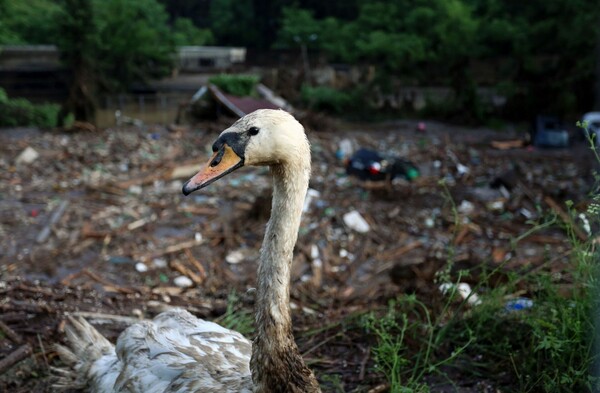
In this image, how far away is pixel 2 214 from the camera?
7.83 meters

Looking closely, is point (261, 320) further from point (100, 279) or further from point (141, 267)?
point (141, 267)

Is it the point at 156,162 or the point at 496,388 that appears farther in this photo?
the point at 156,162

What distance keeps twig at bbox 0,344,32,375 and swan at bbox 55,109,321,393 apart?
0.89 metres

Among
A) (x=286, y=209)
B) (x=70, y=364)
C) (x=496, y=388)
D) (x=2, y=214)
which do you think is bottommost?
(x=2, y=214)

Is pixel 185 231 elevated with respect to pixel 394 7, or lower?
lower

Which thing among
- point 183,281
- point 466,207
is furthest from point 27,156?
point 466,207

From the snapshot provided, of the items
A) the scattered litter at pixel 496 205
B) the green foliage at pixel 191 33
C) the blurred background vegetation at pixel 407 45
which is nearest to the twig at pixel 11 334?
the scattered litter at pixel 496 205

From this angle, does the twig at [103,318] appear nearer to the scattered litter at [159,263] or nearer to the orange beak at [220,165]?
the scattered litter at [159,263]

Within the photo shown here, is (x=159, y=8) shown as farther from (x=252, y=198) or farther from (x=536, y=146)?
(x=252, y=198)

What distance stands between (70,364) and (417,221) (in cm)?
567

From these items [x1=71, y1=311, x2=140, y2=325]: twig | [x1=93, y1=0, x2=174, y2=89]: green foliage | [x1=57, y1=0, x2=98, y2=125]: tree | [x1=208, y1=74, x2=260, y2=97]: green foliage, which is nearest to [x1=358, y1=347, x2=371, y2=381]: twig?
[x1=71, y1=311, x2=140, y2=325]: twig

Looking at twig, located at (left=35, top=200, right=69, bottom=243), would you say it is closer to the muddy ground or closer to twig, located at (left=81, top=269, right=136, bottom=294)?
the muddy ground

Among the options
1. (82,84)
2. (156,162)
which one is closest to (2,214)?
(156,162)

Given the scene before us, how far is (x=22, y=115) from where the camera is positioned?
1875 cm
